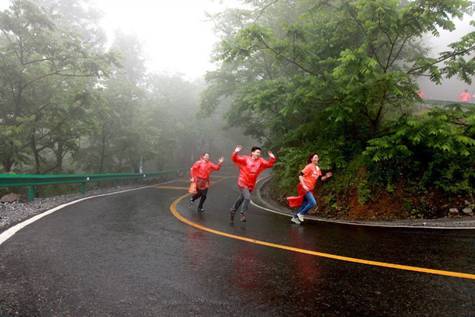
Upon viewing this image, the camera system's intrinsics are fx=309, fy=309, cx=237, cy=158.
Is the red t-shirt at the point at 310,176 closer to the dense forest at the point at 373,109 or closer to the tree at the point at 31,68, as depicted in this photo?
the dense forest at the point at 373,109

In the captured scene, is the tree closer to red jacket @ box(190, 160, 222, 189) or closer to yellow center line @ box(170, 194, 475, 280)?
red jacket @ box(190, 160, 222, 189)

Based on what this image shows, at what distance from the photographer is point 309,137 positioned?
35.1 feet

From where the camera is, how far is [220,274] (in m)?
3.60

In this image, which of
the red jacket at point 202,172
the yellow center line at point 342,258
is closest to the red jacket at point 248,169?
the yellow center line at point 342,258

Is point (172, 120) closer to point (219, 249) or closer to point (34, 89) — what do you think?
point (34, 89)

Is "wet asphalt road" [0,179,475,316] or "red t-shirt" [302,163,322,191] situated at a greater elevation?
"red t-shirt" [302,163,322,191]

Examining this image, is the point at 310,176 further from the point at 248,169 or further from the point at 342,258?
the point at 342,258

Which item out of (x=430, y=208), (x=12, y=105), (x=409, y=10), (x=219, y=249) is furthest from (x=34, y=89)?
(x=430, y=208)

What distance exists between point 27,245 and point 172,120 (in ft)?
95.3

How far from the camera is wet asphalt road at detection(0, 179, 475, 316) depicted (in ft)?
8.89

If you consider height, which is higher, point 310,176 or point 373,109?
point 373,109

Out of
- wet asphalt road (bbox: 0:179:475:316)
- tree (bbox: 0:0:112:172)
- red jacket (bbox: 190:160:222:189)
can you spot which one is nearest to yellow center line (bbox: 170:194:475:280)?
wet asphalt road (bbox: 0:179:475:316)

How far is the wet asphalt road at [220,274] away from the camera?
2.71 m

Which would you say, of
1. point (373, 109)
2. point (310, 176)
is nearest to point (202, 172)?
point (310, 176)
